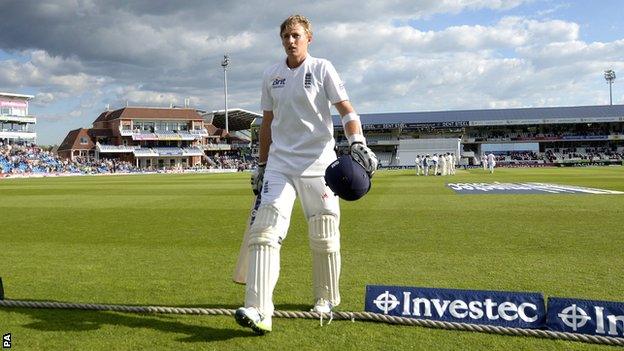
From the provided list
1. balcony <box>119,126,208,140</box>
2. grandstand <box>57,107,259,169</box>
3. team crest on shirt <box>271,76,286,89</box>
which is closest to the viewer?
team crest on shirt <box>271,76,286,89</box>

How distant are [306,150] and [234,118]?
99.1m

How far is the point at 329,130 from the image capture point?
4.38 meters

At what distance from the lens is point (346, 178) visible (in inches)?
155

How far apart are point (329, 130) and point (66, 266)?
14.8ft

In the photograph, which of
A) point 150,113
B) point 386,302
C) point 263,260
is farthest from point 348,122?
point 150,113

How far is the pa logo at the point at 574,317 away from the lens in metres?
3.82

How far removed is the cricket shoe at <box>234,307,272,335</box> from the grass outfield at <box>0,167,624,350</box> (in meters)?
0.11

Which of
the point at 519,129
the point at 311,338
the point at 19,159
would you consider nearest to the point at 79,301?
the point at 311,338

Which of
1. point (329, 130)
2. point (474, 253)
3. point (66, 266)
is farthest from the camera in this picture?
point (474, 253)

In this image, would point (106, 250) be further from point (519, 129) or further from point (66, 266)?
point (519, 129)

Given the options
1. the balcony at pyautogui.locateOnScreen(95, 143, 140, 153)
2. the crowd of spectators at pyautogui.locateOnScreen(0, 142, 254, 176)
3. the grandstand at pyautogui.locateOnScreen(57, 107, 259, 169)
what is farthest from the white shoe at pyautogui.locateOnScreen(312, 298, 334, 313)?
the balcony at pyautogui.locateOnScreen(95, 143, 140, 153)

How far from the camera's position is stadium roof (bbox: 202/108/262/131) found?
97.7 meters

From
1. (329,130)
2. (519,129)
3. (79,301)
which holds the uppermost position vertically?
(519,129)

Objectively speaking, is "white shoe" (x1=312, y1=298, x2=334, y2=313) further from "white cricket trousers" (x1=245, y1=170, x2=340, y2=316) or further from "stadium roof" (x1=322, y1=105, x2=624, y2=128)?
"stadium roof" (x1=322, y1=105, x2=624, y2=128)
